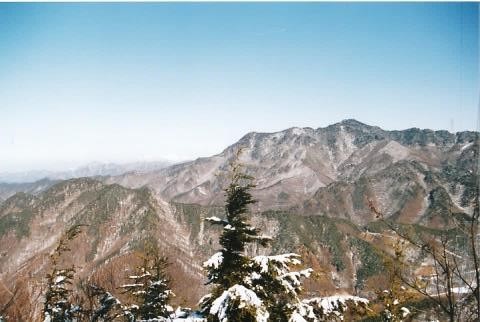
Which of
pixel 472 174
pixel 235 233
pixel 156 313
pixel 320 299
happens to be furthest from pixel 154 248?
pixel 472 174

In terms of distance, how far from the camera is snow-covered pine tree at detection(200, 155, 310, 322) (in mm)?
13734

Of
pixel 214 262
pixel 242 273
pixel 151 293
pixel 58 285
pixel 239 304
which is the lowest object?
pixel 151 293

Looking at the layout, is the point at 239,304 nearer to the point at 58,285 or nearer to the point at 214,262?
the point at 214,262

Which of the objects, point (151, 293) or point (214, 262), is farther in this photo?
point (151, 293)

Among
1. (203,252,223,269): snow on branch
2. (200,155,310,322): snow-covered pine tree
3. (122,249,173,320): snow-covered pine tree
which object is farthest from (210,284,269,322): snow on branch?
(122,249,173,320): snow-covered pine tree

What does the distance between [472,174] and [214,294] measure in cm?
980

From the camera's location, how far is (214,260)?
1497 centimetres

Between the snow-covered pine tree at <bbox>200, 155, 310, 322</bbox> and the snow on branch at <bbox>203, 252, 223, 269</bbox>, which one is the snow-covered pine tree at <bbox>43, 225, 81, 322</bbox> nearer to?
the snow on branch at <bbox>203, 252, 223, 269</bbox>

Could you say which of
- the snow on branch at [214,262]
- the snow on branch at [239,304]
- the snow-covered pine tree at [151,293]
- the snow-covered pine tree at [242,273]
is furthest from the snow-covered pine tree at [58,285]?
the snow on branch at [239,304]

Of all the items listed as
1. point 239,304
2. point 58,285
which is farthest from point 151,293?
point 239,304

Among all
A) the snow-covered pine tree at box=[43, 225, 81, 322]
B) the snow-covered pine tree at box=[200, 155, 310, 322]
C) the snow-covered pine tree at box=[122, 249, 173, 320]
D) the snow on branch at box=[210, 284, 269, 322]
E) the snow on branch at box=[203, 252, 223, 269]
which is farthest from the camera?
the snow-covered pine tree at box=[122, 249, 173, 320]

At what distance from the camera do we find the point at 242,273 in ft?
49.7

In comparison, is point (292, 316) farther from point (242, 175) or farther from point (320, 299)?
point (242, 175)

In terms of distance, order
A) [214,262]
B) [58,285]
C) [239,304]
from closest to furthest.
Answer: [239,304], [214,262], [58,285]
